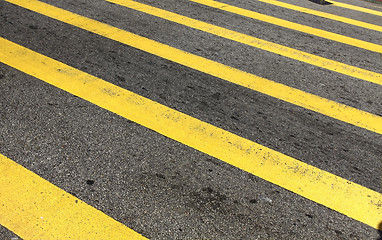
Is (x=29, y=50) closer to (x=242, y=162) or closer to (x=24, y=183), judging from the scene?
(x=24, y=183)

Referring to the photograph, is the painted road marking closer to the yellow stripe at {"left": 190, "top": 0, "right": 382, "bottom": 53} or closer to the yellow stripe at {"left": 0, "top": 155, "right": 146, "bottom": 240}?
the yellow stripe at {"left": 190, "top": 0, "right": 382, "bottom": 53}

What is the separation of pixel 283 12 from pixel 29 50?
397 centimetres

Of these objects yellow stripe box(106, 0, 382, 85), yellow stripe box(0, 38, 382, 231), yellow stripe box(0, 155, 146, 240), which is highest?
yellow stripe box(106, 0, 382, 85)

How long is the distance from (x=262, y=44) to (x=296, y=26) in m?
1.06

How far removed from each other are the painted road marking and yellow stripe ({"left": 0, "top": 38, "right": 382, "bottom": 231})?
0.90 meters

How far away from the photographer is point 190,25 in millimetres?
5637

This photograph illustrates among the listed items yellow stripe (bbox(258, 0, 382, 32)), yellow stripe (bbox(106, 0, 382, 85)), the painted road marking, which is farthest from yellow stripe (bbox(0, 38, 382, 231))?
yellow stripe (bbox(258, 0, 382, 32))

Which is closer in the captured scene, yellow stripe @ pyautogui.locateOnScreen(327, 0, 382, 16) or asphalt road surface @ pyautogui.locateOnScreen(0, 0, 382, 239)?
asphalt road surface @ pyautogui.locateOnScreen(0, 0, 382, 239)

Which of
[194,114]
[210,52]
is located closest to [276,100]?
[194,114]

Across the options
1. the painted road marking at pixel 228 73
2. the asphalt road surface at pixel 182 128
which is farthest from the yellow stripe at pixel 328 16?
the painted road marking at pixel 228 73

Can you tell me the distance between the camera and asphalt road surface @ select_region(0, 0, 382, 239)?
2.68m

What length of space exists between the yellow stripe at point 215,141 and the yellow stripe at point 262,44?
6.49 ft

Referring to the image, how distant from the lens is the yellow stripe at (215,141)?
2.94 meters

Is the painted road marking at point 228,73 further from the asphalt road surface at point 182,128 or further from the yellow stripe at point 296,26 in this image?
the yellow stripe at point 296,26
